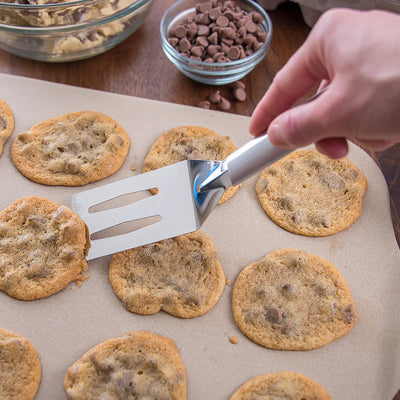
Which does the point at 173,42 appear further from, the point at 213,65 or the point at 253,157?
the point at 253,157

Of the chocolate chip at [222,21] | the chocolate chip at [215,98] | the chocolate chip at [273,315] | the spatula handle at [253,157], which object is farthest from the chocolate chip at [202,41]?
the chocolate chip at [273,315]

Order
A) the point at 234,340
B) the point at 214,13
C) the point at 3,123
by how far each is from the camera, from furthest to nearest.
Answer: the point at 214,13 < the point at 3,123 < the point at 234,340

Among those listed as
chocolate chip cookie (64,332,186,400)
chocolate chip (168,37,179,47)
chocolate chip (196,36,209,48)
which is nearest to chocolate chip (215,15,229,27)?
chocolate chip (196,36,209,48)

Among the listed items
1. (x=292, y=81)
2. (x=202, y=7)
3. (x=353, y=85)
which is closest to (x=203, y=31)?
(x=202, y=7)

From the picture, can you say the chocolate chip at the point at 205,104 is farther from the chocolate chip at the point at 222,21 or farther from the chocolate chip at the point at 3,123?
the chocolate chip at the point at 3,123

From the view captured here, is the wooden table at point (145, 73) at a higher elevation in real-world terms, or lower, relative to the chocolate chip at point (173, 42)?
lower

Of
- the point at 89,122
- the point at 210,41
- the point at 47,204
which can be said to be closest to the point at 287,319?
the point at 47,204

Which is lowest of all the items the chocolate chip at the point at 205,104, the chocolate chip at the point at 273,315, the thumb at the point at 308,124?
the chocolate chip at the point at 273,315
